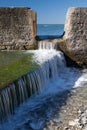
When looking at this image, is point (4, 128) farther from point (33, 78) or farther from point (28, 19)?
point (28, 19)

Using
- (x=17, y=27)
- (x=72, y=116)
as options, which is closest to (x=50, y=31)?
(x=17, y=27)

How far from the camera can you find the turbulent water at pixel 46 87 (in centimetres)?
737

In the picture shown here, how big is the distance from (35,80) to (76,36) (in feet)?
12.9

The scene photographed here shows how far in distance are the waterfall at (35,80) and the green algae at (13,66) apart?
0.48 feet

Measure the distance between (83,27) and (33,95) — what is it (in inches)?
177

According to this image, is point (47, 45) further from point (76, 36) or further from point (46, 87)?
point (46, 87)

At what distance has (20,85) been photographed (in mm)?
8266

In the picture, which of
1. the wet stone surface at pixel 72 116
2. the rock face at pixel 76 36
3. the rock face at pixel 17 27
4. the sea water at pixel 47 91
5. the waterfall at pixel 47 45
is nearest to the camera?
the wet stone surface at pixel 72 116

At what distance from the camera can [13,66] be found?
9492mm

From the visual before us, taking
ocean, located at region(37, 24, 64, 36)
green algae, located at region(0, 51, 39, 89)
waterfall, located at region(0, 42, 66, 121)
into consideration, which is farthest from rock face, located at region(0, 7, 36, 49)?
ocean, located at region(37, 24, 64, 36)

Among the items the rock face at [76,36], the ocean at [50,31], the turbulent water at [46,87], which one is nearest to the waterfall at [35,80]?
the turbulent water at [46,87]

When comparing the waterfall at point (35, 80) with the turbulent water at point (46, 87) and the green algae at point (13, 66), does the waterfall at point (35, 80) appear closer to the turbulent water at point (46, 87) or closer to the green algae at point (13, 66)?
the turbulent water at point (46, 87)

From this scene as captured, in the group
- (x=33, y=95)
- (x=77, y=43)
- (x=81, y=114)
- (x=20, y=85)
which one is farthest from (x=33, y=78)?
(x=77, y=43)

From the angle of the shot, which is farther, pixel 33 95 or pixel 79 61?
pixel 79 61
